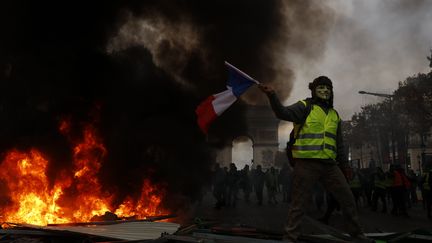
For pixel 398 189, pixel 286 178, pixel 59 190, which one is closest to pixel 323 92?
pixel 59 190

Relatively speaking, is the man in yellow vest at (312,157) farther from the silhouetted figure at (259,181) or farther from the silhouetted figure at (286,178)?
the silhouetted figure at (286,178)

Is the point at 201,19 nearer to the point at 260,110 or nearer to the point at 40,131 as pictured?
the point at 260,110

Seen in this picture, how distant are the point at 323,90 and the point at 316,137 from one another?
55 cm

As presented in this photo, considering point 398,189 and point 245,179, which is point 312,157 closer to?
point 398,189

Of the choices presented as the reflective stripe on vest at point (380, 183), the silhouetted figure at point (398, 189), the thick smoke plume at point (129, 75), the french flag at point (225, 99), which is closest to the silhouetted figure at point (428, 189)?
the silhouetted figure at point (398, 189)

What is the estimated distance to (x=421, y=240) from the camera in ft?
15.3

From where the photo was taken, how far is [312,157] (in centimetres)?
419

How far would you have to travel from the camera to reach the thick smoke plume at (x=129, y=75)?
9.49m

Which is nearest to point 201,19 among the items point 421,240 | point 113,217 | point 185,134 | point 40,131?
point 185,134

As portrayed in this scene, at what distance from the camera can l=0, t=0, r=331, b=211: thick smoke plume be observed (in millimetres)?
9492

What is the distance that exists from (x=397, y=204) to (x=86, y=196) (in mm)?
7938

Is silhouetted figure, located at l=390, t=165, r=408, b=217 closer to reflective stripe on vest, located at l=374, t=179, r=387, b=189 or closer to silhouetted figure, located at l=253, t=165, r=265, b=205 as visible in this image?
reflective stripe on vest, located at l=374, t=179, r=387, b=189

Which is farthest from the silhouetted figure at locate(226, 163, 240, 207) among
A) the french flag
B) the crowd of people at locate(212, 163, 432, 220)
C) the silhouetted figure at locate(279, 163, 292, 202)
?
the french flag

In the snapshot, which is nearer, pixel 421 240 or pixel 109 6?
pixel 421 240
